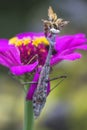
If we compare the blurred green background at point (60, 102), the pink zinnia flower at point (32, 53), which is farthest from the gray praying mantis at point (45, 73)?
the blurred green background at point (60, 102)

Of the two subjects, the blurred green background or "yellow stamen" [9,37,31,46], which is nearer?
"yellow stamen" [9,37,31,46]

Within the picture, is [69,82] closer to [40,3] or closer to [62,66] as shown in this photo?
[62,66]

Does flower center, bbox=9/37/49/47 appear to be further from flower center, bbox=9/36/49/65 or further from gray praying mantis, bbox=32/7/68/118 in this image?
gray praying mantis, bbox=32/7/68/118

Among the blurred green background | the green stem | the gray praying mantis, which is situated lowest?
the blurred green background

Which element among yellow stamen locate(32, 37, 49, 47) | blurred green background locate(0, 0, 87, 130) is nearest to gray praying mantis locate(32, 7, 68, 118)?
yellow stamen locate(32, 37, 49, 47)

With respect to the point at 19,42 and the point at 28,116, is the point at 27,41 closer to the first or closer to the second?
the point at 19,42

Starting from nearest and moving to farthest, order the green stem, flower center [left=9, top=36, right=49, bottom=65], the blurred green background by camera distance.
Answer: the green stem
flower center [left=9, top=36, right=49, bottom=65]
the blurred green background

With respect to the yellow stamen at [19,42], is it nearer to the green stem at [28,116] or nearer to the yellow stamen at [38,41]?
the yellow stamen at [38,41]

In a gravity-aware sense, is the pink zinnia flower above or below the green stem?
above

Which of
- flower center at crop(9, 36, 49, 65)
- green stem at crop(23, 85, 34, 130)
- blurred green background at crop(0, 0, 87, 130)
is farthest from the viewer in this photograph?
blurred green background at crop(0, 0, 87, 130)
